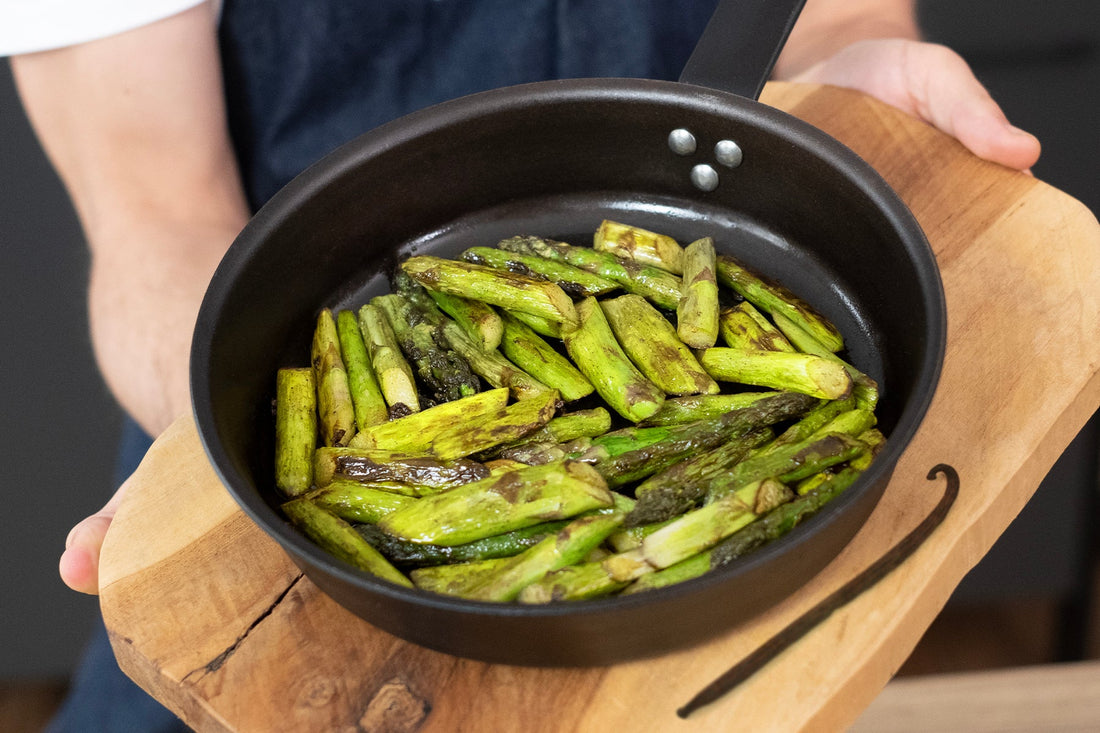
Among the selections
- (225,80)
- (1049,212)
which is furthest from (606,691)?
(225,80)

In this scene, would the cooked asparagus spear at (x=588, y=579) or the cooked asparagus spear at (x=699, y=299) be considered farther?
the cooked asparagus spear at (x=699, y=299)

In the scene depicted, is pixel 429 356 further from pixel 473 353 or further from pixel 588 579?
pixel 588 579

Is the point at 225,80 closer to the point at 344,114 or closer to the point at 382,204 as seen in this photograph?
the point at 344,114

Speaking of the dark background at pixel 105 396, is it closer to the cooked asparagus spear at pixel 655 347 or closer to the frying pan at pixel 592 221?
the frying pan at pixel 592 221

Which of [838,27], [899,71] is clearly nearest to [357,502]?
[899,71]

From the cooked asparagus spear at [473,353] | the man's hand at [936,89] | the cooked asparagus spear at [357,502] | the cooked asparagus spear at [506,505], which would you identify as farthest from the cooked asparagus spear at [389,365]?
the man's hand at [936,89]
